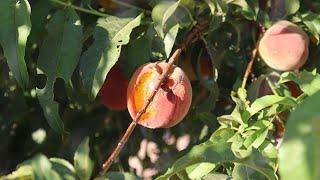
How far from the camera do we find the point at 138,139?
1.43m

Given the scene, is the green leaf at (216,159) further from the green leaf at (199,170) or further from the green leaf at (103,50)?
the green leaf at (103,50)

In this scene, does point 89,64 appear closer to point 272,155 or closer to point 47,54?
point 47,54

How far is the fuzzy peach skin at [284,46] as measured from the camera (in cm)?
113

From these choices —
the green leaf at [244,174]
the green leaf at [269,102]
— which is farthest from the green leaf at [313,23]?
the green leaf at [244,174]

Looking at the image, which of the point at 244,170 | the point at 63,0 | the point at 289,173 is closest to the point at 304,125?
the point at 289,173

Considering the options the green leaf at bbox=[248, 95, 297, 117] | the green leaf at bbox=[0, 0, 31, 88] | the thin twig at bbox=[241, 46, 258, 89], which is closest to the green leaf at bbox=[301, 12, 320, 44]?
the thin twig at bbox=[241, 46, 258, 89]

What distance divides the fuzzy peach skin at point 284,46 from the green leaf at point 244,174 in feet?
1.19

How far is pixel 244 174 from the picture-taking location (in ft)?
2.68

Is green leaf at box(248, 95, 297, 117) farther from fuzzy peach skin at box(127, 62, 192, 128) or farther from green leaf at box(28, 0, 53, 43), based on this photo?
green leaf at box(28, 0, 53, 43)

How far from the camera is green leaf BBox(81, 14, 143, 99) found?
36.5 inches

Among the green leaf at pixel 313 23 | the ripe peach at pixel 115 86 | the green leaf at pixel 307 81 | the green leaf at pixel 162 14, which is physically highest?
the green leaf at pixel 162 14

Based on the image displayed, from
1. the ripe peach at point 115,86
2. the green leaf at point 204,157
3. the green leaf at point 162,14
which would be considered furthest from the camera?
the ripe peach at point 115,86

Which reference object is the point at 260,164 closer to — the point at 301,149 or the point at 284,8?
the point at 301,149

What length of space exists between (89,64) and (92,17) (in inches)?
7.3
